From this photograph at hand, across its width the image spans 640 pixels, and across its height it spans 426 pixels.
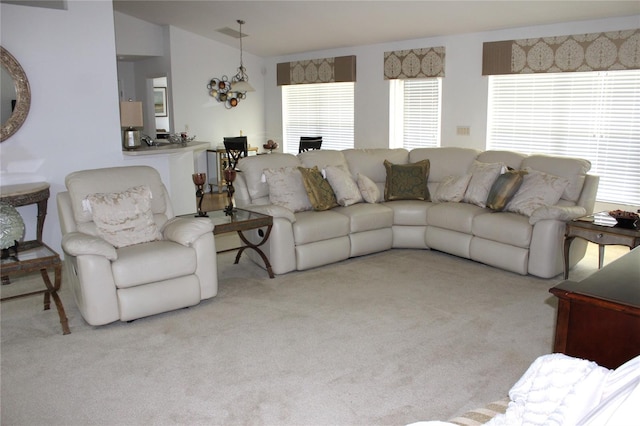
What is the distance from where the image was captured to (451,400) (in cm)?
283

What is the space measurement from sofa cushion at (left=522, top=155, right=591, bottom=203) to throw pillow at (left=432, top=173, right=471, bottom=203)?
0.75 meters

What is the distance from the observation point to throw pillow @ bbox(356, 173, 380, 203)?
5.72 metres

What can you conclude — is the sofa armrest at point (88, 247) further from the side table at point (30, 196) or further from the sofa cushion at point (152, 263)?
the side table at point (30, 196)

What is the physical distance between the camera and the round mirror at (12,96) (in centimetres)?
484

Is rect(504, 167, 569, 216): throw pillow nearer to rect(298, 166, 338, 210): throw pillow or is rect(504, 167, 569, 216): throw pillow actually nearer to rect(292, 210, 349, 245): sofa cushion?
rect(292, 210, 349, 245): sofa cushion

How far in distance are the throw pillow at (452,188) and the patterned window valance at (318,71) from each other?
3.44m

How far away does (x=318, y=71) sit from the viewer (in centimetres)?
913

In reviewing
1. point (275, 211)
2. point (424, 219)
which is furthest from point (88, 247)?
point (424, 219)

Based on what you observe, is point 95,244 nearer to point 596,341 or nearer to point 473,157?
point 596,341

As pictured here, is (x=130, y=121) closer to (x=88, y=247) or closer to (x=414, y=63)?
(x=88, y=247)

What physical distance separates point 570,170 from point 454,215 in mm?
1109

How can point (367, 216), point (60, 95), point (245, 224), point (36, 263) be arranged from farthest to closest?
point (367, 216) → point (60, 95) → point (245, 224) → point (36, 263)

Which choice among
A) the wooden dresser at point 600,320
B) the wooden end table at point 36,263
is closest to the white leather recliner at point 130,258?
the wooden end table at point 36,263

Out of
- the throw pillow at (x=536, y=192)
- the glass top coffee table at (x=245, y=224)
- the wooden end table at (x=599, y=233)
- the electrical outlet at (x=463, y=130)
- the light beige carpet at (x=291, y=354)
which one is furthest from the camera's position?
the electrical outlet at (x=463, y=130)
